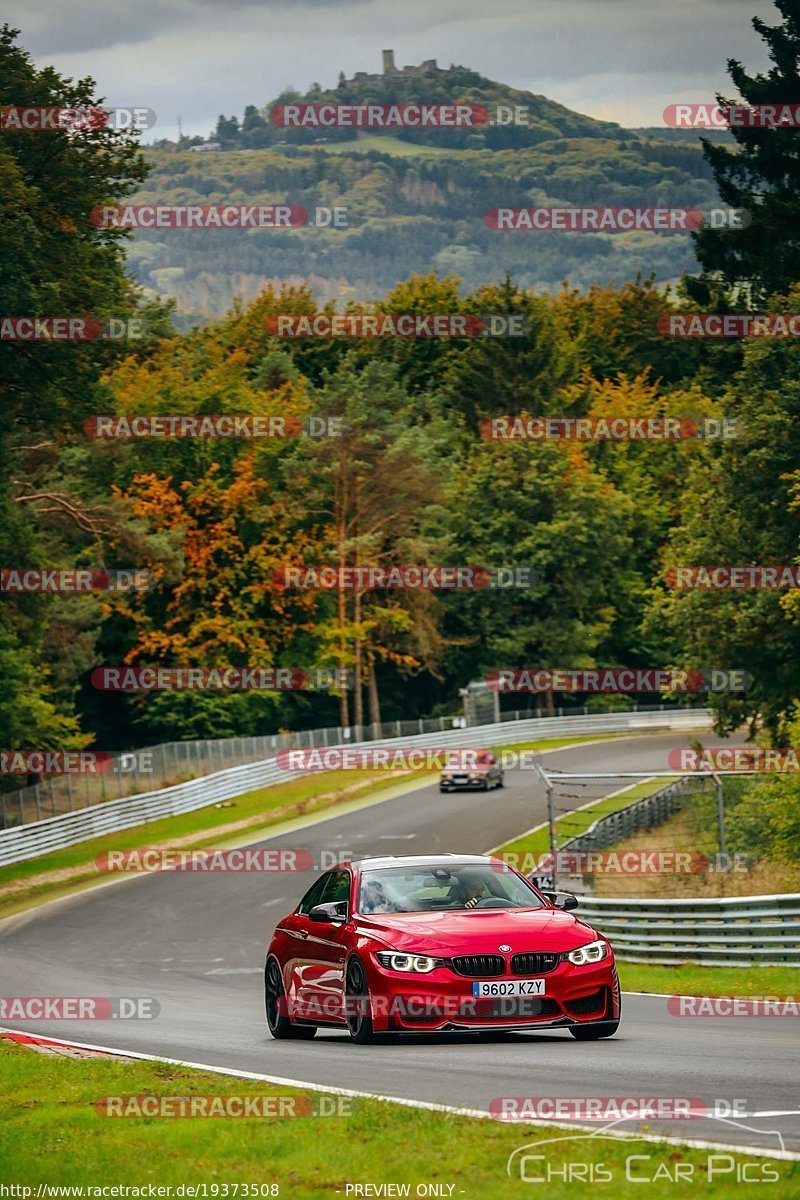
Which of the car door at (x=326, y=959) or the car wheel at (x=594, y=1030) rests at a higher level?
the car door at (x=326, y=959)

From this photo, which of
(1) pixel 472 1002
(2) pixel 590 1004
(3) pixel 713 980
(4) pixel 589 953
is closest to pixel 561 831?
(3) pixel 713 980

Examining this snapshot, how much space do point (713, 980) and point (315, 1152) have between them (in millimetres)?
13900

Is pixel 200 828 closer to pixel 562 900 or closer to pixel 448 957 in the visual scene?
pixel 562 900

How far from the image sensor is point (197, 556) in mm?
75750

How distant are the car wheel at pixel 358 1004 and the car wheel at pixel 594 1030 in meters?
1.49

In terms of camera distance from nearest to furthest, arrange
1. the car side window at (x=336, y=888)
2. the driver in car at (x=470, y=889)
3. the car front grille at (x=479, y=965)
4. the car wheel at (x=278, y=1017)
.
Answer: the car front grille at (x=479, y=965) → the driver in car at (x=470, y=889) → the car side window at (x=336, y=888) → the car wheel at (x=278, y=1017)

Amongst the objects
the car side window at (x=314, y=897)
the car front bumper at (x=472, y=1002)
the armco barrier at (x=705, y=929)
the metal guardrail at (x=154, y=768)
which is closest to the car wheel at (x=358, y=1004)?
the car front bumper at (x=472, y=1002)

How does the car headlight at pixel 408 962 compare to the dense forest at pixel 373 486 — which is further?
the dense forest at pixel 373 486

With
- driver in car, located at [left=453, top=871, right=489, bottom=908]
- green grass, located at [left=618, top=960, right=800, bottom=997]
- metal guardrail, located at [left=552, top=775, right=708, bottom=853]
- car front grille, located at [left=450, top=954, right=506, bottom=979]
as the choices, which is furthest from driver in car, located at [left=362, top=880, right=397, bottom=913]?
metal guardrail, located at [left=552, top=775, right=708, bottom=853]

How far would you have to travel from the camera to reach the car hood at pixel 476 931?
1250 centimetres

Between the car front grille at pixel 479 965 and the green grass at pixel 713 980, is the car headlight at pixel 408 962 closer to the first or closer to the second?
the car front grille at pixel 479 965

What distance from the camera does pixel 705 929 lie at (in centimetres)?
2317

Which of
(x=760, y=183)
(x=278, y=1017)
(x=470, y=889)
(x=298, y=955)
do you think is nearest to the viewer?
(x=470, y=889)

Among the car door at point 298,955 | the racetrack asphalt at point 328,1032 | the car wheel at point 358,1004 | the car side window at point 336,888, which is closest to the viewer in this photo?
the racetrack asphalt at point 328,1032
